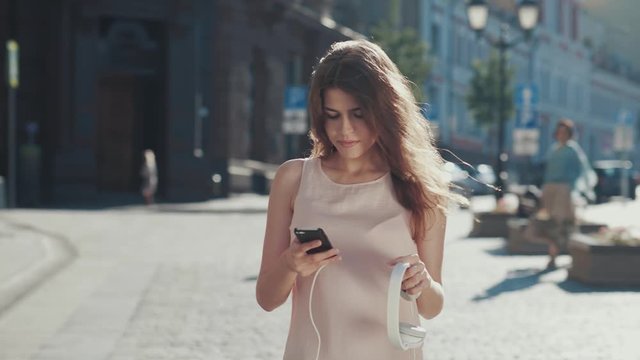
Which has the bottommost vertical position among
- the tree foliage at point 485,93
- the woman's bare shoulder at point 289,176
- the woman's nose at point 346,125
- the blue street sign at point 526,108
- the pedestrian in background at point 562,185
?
the pedestrian in background at point 562,185

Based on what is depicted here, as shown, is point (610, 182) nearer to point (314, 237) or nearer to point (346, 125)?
point (346, 125)

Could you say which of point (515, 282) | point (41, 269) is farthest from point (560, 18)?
point (41, 269)

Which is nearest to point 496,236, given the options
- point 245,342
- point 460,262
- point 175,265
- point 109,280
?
point 460,262

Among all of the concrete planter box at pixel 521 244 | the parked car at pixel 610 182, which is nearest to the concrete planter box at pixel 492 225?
the concrete planter box at pixel 521 244

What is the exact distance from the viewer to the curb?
461 inches

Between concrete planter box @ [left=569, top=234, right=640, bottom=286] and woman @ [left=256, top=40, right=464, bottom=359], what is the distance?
10.6 meters

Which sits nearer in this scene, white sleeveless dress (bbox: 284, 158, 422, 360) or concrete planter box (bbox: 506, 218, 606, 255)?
white sleeveless dress (bbox: 284, 158, 422, 360)

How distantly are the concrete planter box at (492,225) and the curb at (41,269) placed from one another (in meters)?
7.17

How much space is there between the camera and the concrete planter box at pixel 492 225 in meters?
22.8

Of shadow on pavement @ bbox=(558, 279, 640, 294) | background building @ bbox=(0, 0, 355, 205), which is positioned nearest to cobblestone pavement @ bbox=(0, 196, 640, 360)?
shadow on pavement @ bbox=(558, 279, 640, 294)

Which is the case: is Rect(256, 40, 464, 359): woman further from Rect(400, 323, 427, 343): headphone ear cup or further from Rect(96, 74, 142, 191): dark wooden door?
Rect(96, 74, 142, 191): dark wooden door

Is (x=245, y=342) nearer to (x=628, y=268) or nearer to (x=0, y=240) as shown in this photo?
(x=628, y=268)

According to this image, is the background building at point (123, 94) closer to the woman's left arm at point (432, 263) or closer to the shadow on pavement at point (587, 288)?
the shadow on pavement at point (587, 288)

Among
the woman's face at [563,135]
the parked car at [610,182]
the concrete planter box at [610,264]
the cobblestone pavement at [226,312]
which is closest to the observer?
the cobblestone pavement at [226,312]
